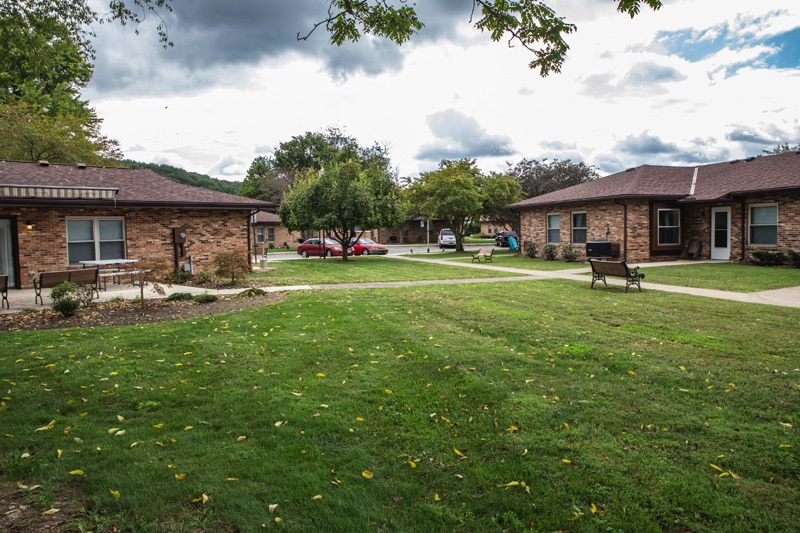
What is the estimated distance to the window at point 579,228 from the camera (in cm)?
2448

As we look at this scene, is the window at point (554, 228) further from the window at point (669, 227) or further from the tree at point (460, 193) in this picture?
the tree at point (460, 193)

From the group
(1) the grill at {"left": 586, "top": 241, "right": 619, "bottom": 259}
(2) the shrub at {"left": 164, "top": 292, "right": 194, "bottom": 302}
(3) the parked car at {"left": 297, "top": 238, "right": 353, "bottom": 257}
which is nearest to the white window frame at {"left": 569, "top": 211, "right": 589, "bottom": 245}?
(1) the grill at {"left": 586, "top": 241, "right": 619, "bottom": 259}

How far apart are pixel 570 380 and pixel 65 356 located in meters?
6.56

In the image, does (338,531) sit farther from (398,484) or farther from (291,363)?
(291,363)

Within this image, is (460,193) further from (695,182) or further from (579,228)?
(695,182)

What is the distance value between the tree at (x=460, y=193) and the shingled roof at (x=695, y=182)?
424 centimetres

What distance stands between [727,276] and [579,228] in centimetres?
946

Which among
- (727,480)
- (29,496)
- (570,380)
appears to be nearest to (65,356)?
(29,496)

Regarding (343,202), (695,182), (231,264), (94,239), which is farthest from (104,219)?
(695,182)

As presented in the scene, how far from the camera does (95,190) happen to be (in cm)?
1574

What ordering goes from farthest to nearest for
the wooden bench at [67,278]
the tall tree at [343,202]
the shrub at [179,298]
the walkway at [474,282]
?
the tall tree at [343,202]
the shrub at [179,298]
the wooden bench at [67,278]
the walkway at [474,282]

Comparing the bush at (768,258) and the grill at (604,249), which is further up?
the grill at (604,249)

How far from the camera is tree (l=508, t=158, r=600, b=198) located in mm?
41062

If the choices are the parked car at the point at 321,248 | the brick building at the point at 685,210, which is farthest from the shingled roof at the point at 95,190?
the brick building at the point at 685,210
